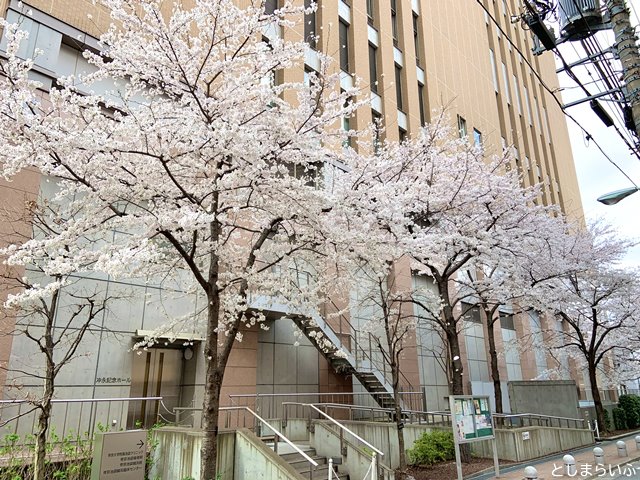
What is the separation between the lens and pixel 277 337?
51.8 ft

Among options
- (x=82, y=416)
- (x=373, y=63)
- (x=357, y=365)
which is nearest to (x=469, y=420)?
(x=357, y=365)

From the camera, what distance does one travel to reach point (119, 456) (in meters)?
6.86

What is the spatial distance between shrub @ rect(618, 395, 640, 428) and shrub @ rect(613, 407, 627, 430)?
337 millimetres

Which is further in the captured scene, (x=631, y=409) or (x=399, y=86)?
(x=399, y=86)

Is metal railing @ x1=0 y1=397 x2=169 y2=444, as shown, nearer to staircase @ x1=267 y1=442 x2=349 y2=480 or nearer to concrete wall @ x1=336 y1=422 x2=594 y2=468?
staircase @ x1=267 y1=442 x2=349 y2=480

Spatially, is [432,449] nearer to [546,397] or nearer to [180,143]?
[546,397]

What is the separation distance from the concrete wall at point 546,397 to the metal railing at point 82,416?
14371 mm

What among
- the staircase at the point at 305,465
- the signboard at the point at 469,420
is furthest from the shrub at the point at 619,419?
the staircase at the point at 305,465

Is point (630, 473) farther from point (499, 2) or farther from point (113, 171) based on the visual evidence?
point (499, 2)

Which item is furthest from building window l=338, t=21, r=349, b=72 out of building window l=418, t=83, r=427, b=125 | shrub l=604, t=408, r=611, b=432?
shrub l=604, t=408, r=611, b=432

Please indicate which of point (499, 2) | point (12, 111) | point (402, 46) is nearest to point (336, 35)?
point (402, 46)

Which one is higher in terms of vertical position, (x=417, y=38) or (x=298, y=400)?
(x=417, y=38)

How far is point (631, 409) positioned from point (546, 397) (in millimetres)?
8413

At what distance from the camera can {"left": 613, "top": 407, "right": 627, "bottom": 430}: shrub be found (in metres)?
22.4
